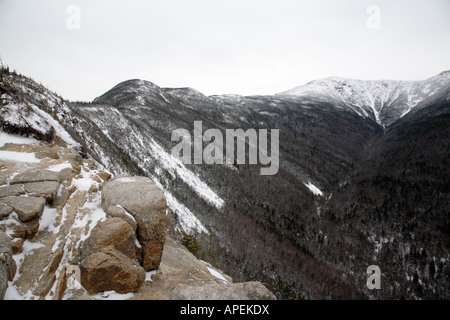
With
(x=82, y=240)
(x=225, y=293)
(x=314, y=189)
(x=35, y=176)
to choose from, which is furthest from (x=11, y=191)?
(x=314, y=189)

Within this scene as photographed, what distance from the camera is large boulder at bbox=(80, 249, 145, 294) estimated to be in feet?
18.8

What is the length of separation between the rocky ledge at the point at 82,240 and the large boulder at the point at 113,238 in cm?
3

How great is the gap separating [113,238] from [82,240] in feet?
3.86

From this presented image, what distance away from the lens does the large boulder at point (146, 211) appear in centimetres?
714

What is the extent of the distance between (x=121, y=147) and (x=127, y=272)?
32707 mm

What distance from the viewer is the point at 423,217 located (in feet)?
Answer: 206

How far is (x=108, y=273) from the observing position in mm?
5820

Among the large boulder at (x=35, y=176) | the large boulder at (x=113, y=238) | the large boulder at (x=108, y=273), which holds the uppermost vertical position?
the large boulder at (x=35, y=176)

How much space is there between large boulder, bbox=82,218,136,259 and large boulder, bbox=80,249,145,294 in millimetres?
211

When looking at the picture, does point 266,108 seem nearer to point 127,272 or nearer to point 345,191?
point 345,191

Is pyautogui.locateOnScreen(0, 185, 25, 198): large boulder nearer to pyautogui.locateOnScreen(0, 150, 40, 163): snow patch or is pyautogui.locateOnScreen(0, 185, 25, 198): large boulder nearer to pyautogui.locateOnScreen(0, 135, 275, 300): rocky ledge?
pyautogui.locateOnScreen(0, 135, 275, 300): rocky ledge

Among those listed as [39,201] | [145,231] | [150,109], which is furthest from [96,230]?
[150,109]

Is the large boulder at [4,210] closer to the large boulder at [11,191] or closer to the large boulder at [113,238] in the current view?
the large boulder at [11,191]

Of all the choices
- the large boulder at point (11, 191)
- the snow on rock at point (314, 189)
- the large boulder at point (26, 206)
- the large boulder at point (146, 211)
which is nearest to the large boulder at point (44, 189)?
the large boulder at point (11, 191)
